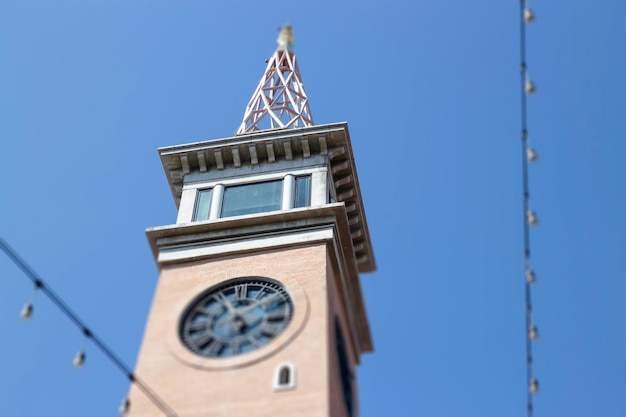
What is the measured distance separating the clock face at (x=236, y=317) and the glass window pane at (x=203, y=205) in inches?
160

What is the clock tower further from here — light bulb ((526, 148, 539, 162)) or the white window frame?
light bulb ((526, 148, 539, 162))

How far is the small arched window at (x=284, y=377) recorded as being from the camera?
3109 cm

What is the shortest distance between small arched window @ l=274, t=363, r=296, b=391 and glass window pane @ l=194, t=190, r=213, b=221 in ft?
27.0

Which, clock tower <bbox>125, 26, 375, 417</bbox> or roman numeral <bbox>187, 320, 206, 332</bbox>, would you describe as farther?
roman numeral <bbox>187, 320, 206, 332</bbox>

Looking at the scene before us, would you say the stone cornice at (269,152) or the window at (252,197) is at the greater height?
the stone cornice at (269,152)

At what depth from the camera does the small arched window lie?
102 ft

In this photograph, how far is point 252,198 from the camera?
38938 millimetres

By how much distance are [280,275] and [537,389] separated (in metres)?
10.8

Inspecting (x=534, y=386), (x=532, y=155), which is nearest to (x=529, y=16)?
(x=532, y=155)

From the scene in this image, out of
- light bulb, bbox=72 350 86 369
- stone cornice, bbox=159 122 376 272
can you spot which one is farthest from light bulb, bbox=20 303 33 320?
stone cornice, bbox=159 122 376 272

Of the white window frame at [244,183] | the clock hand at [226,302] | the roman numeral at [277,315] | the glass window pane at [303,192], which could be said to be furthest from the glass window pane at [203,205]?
the roman numeral at [277,315]

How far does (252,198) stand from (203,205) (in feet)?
5.56

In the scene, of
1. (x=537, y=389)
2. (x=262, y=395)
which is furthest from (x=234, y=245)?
(x=537, y=389)

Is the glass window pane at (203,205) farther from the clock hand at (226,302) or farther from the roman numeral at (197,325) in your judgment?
the roman numeral at (197,325)
